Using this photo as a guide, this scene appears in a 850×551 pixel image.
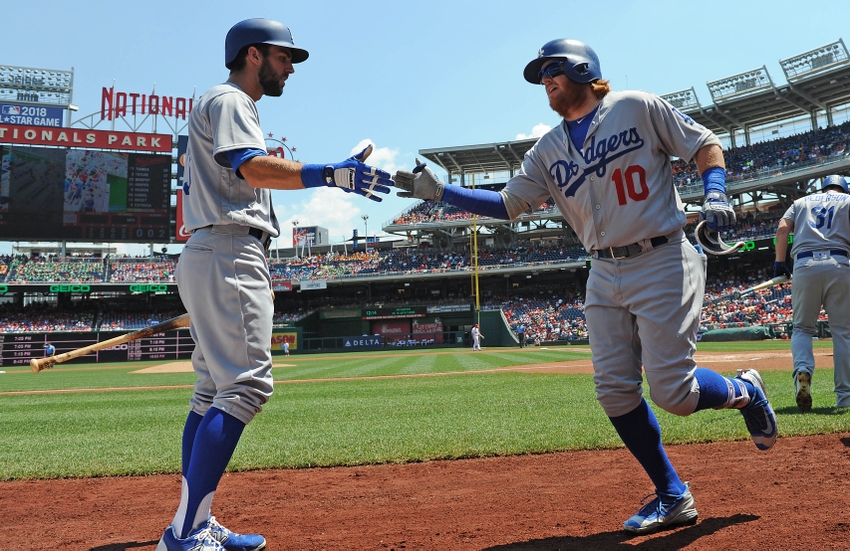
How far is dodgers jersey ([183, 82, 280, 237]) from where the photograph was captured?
2322mm

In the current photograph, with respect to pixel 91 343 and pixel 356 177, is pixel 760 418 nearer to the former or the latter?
pixel 356 177

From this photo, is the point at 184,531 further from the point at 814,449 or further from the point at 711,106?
the point at 711,106

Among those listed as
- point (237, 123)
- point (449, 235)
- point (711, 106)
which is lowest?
point (237, 123)

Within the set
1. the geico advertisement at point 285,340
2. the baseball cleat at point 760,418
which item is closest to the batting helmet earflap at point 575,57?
the baseball cleat at point 760,418

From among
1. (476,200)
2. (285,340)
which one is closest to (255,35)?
(476,200)

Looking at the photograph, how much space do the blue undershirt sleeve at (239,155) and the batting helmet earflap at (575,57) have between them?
1483 mm

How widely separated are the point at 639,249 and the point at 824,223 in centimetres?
369

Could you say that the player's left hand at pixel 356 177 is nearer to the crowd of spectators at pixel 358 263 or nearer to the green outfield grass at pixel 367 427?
the green outfield grass at pixel 367 427

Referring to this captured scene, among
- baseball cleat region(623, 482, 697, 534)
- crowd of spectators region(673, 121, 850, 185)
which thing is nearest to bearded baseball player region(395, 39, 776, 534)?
baseball cleat region(623, 482, 697, 534)

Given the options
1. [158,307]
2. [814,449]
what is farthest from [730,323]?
[158,307]

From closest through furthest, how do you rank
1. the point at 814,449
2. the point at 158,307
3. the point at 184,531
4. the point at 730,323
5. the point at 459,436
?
the point at 184,531
the point at 814,449
the point at 459,436
the point at 730,323
the point at 158,307

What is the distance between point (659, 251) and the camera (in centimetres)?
261

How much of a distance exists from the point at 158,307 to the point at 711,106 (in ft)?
132

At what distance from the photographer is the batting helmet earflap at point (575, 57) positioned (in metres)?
2.77
